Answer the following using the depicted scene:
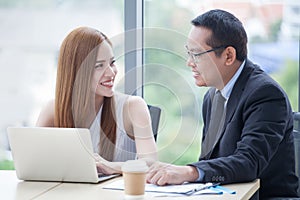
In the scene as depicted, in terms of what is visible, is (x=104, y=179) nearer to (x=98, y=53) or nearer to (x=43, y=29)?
(x=98, y=53)

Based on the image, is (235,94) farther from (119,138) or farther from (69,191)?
(69,191)

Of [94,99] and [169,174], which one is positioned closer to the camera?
[169,174]

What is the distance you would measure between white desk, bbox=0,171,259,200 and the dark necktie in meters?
0.37

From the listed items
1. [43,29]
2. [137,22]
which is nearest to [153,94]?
[137,22]

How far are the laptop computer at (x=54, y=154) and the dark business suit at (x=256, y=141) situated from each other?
37 cm

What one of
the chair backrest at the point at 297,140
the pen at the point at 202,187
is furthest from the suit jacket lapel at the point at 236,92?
the pen at the point at 202,187

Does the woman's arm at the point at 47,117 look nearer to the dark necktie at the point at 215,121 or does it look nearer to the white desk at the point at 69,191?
the white desk at the point at 69,191

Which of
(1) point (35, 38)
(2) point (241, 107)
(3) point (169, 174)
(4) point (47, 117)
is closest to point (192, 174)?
(3) point (169, 174)

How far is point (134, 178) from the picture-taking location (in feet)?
6.29

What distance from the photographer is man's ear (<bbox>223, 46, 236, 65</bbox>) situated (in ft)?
8.05

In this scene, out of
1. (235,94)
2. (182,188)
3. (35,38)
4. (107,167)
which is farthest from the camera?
(35,38)

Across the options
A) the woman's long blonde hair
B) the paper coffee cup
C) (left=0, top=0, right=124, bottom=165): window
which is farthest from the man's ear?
(left=0, top=0, right=124, bottom=165): window

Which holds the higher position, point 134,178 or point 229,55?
point 229,55

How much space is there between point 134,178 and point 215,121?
73 centimetres
